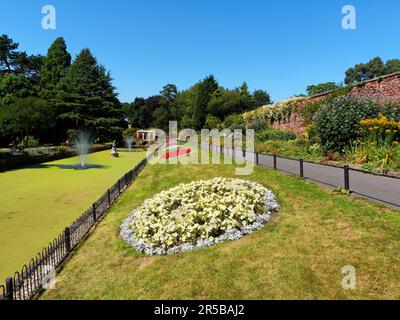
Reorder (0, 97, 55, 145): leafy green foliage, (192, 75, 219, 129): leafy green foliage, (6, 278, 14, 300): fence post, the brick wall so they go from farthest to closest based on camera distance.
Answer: (192, 75, 219, 129): leafy green foliage
(0, 97, 55, 145): leafy green foliage
the brick wall
(6, 278, 14, 300): fence post

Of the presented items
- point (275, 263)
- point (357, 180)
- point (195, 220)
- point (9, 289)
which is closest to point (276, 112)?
point (357, 180)

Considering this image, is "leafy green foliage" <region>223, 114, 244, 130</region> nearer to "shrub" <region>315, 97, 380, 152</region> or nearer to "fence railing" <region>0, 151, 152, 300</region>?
"shrub" <region>315, 97, 380, 152</region>

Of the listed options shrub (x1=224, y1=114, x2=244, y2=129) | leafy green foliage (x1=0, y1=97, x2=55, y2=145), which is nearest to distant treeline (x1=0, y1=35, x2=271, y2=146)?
leafy green foliage (x1=0, y1=97, x2=55, y2=145)

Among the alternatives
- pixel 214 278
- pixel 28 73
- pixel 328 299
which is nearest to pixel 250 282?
pixel 214 278

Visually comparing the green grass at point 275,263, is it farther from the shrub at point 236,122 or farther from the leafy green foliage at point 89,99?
the leafy green foliage at point 89,99

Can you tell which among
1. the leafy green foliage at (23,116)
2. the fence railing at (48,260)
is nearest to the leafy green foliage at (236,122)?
the leafy green foliage at (23,116)

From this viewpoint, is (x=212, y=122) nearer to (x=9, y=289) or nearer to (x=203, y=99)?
(x=203, y=99)

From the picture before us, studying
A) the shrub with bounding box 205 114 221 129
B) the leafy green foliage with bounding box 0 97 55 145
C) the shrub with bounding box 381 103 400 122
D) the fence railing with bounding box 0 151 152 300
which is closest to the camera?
the fence railing with bounding box 0 151 152 300

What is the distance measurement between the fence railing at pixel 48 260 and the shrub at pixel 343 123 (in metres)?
11.2

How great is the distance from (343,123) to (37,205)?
47.5 ft

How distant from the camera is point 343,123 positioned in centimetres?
1642

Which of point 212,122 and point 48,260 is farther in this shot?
point 212,122

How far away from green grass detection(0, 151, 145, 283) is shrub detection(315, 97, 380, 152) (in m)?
11.8

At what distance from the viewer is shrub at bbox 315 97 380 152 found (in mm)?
16203
